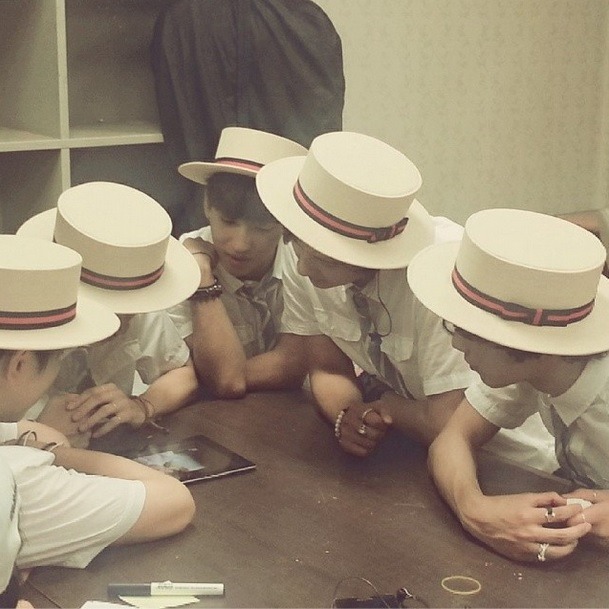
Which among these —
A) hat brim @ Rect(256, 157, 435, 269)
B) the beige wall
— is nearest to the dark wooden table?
hat brim @ Rect(256, 157, 435, 269)

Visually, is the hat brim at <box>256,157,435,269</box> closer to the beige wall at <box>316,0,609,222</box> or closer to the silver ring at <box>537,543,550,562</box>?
the silver ring at <box>537,543,550,562</box>

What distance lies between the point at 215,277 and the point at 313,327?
0.89 ft

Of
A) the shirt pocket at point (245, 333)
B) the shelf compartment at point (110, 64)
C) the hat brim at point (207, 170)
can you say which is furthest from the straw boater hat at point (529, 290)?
the shelf compartment at point (110, 64)

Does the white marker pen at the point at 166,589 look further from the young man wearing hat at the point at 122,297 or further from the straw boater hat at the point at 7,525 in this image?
the young man wearing hat at the point at 122,297

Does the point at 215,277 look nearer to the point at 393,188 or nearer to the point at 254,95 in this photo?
the point at 393,188

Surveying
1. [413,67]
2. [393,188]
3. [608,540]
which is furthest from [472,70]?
[608,540]

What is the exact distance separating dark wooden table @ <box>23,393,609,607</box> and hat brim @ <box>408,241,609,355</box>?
0.30 meters

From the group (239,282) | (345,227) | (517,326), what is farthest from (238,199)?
(517,326)

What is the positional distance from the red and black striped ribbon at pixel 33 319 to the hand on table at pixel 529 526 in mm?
672

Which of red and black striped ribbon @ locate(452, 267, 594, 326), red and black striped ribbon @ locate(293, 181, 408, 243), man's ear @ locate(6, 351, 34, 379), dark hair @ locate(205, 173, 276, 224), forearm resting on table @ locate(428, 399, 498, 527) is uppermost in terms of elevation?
red and black striped ribbon @ locate(452, 267, 594, 326)

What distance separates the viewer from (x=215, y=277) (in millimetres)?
2166

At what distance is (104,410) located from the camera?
1.75 meters

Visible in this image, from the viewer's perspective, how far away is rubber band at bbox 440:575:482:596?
1.25 metres

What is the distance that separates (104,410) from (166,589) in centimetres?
58
